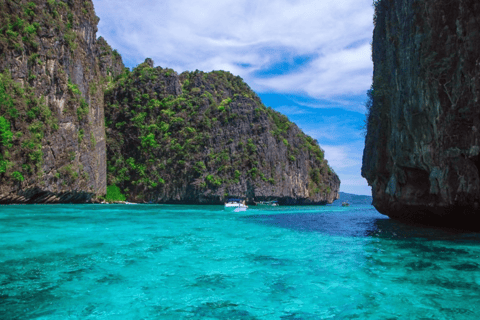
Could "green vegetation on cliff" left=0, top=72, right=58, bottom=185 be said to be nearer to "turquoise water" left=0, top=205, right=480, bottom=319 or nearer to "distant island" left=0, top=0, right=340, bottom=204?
Result: "distant island" left=0, top=0, right=340, bottom=204

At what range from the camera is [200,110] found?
236 ft

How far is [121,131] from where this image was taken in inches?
2773

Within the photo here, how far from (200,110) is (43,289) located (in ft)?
216

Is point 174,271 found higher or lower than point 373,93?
lower

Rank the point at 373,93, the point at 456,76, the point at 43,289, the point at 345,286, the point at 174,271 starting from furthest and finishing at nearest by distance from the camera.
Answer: the point at 373,93 → the point at 456,76 → the point at 174,271 → the point at 345,286 → the point at 43,289

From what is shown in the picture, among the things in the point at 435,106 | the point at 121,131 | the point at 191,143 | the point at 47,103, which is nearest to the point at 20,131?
the point at 47,103

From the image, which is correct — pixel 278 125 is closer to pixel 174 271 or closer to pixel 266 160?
pixel 266 160

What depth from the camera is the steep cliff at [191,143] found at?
65375 millimetres

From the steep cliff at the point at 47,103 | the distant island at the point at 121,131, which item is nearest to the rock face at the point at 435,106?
the steep cliff at the point at 47,103

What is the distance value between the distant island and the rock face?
1465 inches

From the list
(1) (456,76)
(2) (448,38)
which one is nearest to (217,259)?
(1) (456,76)

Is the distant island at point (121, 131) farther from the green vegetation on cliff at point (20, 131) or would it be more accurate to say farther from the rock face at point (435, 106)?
the rock face at point (435, 106)

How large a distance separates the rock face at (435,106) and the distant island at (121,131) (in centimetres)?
3721

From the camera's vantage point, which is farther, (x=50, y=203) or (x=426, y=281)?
(x=50, y=203)
